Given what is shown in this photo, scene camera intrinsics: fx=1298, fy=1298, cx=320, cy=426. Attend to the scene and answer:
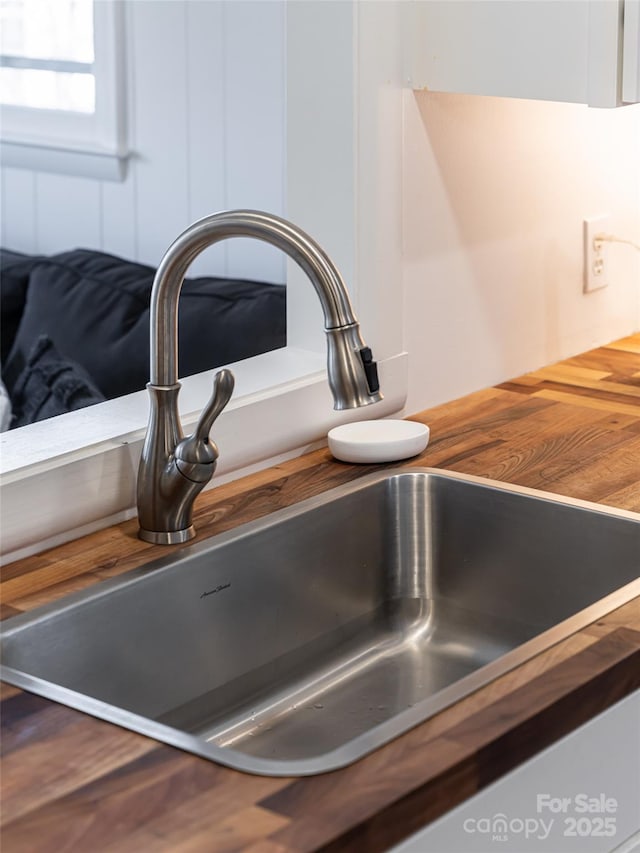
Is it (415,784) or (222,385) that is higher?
(222,385)

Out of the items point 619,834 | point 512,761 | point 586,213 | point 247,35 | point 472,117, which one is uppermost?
point 247,35

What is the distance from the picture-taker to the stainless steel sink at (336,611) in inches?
49.6

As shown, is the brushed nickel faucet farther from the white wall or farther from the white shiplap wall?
the white shiplap wall

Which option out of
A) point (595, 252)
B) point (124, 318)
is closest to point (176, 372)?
point (595, 252)

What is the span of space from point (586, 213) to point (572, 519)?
0.75m

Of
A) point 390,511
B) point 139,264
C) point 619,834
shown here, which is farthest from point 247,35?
point 619,834

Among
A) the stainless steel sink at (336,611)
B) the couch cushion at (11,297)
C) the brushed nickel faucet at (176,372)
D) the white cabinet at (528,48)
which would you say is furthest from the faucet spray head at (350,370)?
the couch cushion at (11,297)

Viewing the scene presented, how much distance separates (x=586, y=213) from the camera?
205 centimetres

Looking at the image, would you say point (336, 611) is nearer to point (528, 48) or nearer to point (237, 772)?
point (237, 772)

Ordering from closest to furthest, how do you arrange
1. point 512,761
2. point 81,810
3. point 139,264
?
point 81,810 < point 512,761 < point 139,264

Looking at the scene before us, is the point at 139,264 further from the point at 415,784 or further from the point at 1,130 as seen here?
the point at 415,784

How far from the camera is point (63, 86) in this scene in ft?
9.68

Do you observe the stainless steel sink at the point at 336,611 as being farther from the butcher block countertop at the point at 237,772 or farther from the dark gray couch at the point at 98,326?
the dark gray couch at the point at 98,326

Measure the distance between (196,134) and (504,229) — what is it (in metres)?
0.99
